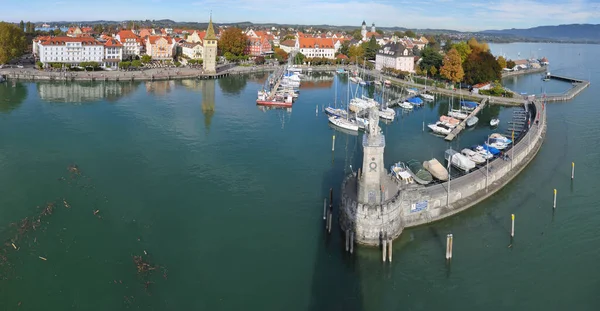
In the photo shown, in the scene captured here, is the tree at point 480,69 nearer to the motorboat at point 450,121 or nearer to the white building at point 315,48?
the motorboat at point 450,121

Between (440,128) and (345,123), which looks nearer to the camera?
(440,128)

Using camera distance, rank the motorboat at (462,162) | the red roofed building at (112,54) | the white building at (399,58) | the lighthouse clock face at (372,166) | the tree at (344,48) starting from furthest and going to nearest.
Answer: the tree at (344,48) < the red roofed building at (112,54) < the white building at (399,58) < the motorboat at (462,162) < the lighthouse clock face at (372,166)

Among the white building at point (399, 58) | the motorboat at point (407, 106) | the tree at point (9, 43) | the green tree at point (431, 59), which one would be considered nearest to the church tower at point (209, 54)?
the white building at point (399, 58)

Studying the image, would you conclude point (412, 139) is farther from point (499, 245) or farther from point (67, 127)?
point (67, 127)

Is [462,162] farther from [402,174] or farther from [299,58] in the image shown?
[299,58]

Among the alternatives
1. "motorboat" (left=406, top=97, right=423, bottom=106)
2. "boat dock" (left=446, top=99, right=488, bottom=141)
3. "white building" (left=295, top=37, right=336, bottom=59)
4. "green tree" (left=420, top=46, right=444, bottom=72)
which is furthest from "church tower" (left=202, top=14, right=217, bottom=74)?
"boat dock" (left=446, top=99, right=488, bottom=141)

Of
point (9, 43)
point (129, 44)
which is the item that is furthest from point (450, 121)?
point (129, 44)
